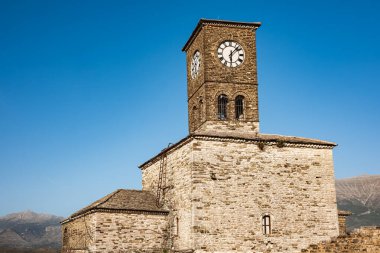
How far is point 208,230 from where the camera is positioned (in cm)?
2152

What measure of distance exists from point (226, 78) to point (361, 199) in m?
165

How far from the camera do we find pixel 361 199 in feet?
575

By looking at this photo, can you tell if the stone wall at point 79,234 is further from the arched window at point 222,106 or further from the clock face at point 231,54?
the clock face at point 231,54

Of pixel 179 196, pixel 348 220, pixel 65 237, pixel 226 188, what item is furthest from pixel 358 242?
pixel 348 220

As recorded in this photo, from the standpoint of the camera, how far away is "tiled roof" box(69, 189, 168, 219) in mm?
24016

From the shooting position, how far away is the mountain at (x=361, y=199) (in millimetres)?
139875

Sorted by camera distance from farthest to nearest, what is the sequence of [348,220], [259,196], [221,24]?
1. [348,220]
2. [221,24]
3. [259,196]

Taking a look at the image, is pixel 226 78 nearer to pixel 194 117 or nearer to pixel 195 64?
pixel 195 64

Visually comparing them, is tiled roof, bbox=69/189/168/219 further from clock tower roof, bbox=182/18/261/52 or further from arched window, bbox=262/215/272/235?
clock tower roof, bbox=182/18/261/52

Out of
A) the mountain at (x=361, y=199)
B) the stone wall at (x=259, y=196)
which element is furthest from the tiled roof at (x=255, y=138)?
the mountain at (x=361, y=199)

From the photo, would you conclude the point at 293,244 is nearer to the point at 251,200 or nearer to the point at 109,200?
the point at 251,200

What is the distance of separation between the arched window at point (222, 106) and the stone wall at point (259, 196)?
3287 mm

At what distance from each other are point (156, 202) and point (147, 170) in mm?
3639

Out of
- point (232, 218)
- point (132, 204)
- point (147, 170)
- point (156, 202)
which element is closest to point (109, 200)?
point (132, 204)
